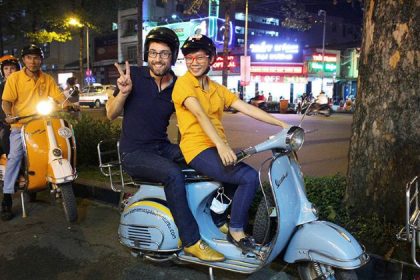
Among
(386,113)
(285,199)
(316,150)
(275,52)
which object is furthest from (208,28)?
(285,199)

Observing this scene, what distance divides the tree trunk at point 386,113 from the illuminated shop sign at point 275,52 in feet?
91.9

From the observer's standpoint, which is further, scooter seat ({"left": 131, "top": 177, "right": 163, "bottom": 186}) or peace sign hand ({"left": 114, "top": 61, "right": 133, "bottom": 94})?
scooter seat ({"left": 131, "top": 177, "right": 163, "bottom": 186})

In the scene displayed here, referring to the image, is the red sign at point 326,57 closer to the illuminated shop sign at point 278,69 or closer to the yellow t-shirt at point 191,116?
the illuminated shop sign at point 278,69

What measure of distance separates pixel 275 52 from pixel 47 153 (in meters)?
29.1

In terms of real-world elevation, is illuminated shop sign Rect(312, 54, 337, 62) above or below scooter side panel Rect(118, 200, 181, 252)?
above

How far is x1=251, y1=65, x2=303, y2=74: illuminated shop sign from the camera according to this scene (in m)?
31.9

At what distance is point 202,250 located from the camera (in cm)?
320

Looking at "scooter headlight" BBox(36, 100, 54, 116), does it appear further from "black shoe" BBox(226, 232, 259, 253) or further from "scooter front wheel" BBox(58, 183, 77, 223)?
"black shoe" BBox(226, 232, 259, 253)

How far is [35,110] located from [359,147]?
3.76m

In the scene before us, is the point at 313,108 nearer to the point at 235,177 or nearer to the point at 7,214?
the point at 235,177

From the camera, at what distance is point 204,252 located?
3.19 metres

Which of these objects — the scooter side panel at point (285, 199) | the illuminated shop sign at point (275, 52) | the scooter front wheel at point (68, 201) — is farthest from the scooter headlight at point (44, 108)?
the illuminated shop sign at point (275, 52)

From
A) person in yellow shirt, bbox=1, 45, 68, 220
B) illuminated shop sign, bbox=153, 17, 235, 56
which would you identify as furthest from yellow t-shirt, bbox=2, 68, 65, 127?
illuminated shop sign, bbox=153, 17, 235, 56

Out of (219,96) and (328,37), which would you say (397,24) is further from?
(328,37)
